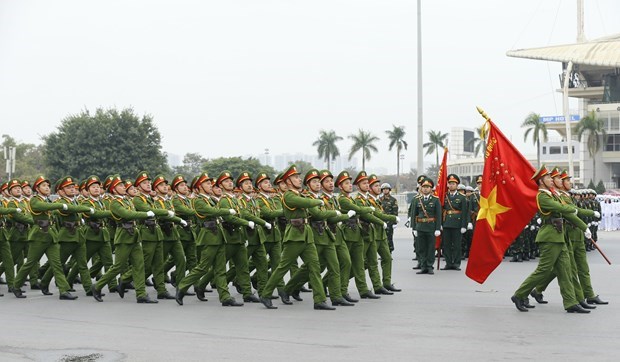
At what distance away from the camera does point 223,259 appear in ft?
38.0

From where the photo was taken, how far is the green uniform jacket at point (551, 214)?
34.3 feet

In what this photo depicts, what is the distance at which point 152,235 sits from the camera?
39.7 feet

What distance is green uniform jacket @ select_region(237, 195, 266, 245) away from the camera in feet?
38.5

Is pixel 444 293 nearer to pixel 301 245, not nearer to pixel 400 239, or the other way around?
pixel 301 245

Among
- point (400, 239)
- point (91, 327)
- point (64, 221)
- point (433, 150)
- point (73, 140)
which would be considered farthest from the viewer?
point (433, 150)

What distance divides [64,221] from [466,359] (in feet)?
22.2

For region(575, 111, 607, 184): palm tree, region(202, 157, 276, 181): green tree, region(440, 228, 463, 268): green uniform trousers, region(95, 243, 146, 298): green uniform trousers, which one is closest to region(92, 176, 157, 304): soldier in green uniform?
region(95, 243, 146, 298): green uniform trousers

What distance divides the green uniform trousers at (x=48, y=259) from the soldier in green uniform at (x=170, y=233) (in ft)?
4.47

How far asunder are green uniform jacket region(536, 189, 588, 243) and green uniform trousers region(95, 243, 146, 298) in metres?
4.92

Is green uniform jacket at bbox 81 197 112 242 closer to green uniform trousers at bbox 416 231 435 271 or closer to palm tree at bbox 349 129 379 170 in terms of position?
green uniform trousers at bbox 416 231 435 271

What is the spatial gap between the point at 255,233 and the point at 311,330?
113 inches

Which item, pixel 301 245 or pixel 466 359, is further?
pixel 301 245

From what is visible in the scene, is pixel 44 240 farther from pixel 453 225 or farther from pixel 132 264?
pixel 453 225

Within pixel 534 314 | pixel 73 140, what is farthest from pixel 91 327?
pixel 73 140
